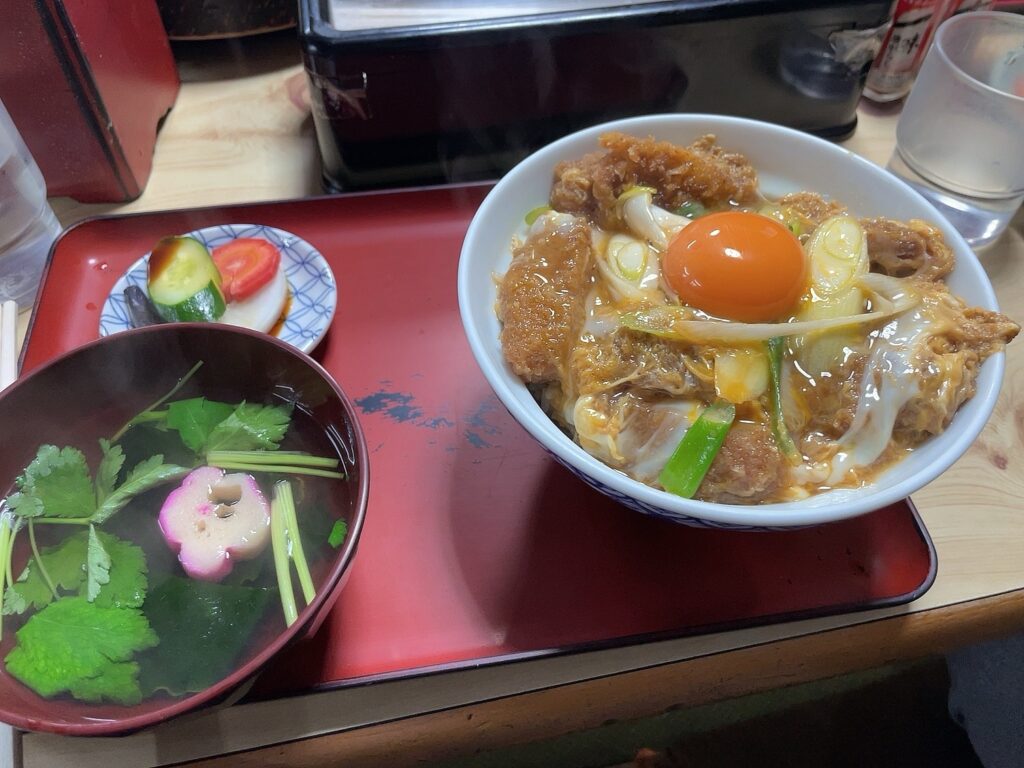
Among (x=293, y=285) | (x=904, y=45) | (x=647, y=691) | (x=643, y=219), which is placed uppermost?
(x=643, y=219)

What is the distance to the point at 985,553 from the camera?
1.14 meters

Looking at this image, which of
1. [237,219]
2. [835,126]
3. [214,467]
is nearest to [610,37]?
[835,126]

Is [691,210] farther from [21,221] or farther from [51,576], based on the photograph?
[21,221]

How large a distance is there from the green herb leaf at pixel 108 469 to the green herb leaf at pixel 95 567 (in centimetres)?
6

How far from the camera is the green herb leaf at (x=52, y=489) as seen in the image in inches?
39.4

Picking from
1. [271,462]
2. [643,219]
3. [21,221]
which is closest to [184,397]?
[271,462]

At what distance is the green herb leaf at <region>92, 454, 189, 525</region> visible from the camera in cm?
102

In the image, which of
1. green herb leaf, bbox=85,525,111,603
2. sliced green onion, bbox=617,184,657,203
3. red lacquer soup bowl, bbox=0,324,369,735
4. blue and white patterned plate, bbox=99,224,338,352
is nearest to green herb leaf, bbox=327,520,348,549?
red lacquer soup bowl, bbox=0,324,369,735

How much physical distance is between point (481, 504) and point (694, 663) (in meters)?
0.38

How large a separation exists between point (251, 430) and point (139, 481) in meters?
0.16

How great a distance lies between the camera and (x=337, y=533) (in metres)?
1.01

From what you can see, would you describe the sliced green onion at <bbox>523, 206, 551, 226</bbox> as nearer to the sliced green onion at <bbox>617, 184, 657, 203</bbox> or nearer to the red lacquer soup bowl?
the sliced green onion at <bbox>617, 184, 657, 203</bbox>

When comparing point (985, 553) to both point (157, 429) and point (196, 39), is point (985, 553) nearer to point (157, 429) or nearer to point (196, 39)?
point (157, 429)

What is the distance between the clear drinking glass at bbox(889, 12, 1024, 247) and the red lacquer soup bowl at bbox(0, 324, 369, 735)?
1.31 meters
